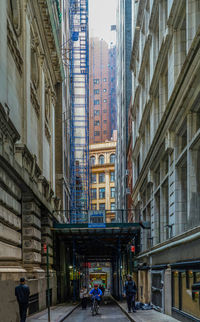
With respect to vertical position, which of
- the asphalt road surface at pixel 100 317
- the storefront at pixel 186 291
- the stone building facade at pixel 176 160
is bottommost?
the asphalt road surface at pixel 100 317

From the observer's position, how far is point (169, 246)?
22.0m

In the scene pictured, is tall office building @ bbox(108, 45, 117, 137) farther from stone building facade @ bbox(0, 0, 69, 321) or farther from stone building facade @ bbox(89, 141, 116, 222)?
stone building facade @ bbox(0, 0, 69, 321)

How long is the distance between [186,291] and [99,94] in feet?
420

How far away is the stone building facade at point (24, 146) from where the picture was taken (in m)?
18.4

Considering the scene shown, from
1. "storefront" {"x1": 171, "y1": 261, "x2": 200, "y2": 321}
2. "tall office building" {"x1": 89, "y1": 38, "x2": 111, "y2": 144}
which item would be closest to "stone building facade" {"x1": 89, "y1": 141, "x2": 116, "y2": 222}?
"tall office building" {"x1": 89, "y1": 38, "x2": 111, "y2": 144}

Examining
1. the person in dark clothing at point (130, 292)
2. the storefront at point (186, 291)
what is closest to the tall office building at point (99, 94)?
the person in dark clothing at point (130, 292)

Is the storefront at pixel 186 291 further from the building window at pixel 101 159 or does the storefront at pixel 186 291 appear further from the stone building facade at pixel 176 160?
the building window at pixel 101 159

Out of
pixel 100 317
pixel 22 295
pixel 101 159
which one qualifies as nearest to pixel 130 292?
pixel 100 317

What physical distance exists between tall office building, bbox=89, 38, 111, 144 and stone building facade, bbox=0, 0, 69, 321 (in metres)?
102

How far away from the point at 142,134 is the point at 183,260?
2201 centimetres

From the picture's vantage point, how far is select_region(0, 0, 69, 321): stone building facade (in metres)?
18.4

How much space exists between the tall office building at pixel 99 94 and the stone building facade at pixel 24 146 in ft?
336

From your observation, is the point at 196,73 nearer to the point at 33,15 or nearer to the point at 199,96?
the point at 199,96

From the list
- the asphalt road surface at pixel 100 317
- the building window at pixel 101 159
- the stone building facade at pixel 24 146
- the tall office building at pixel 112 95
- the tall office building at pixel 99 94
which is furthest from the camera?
the tall office building at pixel 112 95
